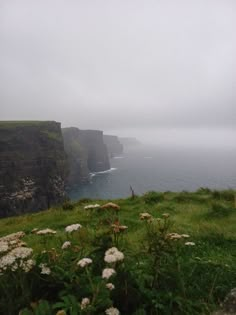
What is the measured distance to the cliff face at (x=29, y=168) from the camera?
90.6 m

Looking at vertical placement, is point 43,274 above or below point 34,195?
above

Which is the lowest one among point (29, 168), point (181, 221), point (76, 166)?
point (76, 166)

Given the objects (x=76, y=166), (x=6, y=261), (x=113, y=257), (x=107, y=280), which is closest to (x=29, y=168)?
(x=76, y=166)

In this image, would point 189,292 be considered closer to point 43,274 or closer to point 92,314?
point 92,314

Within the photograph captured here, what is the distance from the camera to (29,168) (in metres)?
103

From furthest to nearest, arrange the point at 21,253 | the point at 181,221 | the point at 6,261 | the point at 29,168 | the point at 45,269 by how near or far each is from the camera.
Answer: the point at 29,168
the point at 181,221
the point at 45,269
the point at 21,253
the point at 6,261

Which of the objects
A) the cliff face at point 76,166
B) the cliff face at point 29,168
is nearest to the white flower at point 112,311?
the cliff face at point 29,168

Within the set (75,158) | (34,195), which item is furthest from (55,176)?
(75,158)

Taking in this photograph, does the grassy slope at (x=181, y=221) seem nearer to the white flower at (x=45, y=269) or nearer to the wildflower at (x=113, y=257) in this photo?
the white flower at (x=45, y=269)

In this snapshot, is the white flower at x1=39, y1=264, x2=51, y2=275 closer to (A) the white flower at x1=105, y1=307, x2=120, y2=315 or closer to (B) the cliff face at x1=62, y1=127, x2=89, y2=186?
(A) the white flower at x1=105, y1=307, x2=120, y2=315

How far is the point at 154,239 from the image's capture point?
5.34 meters

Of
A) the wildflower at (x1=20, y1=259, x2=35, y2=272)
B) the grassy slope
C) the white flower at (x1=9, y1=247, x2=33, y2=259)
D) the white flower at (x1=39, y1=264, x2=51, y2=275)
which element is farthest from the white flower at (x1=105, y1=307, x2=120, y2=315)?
the grassy slope

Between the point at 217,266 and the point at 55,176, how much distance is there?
10275 centimetres

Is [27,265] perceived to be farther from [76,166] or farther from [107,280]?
[76,166]
